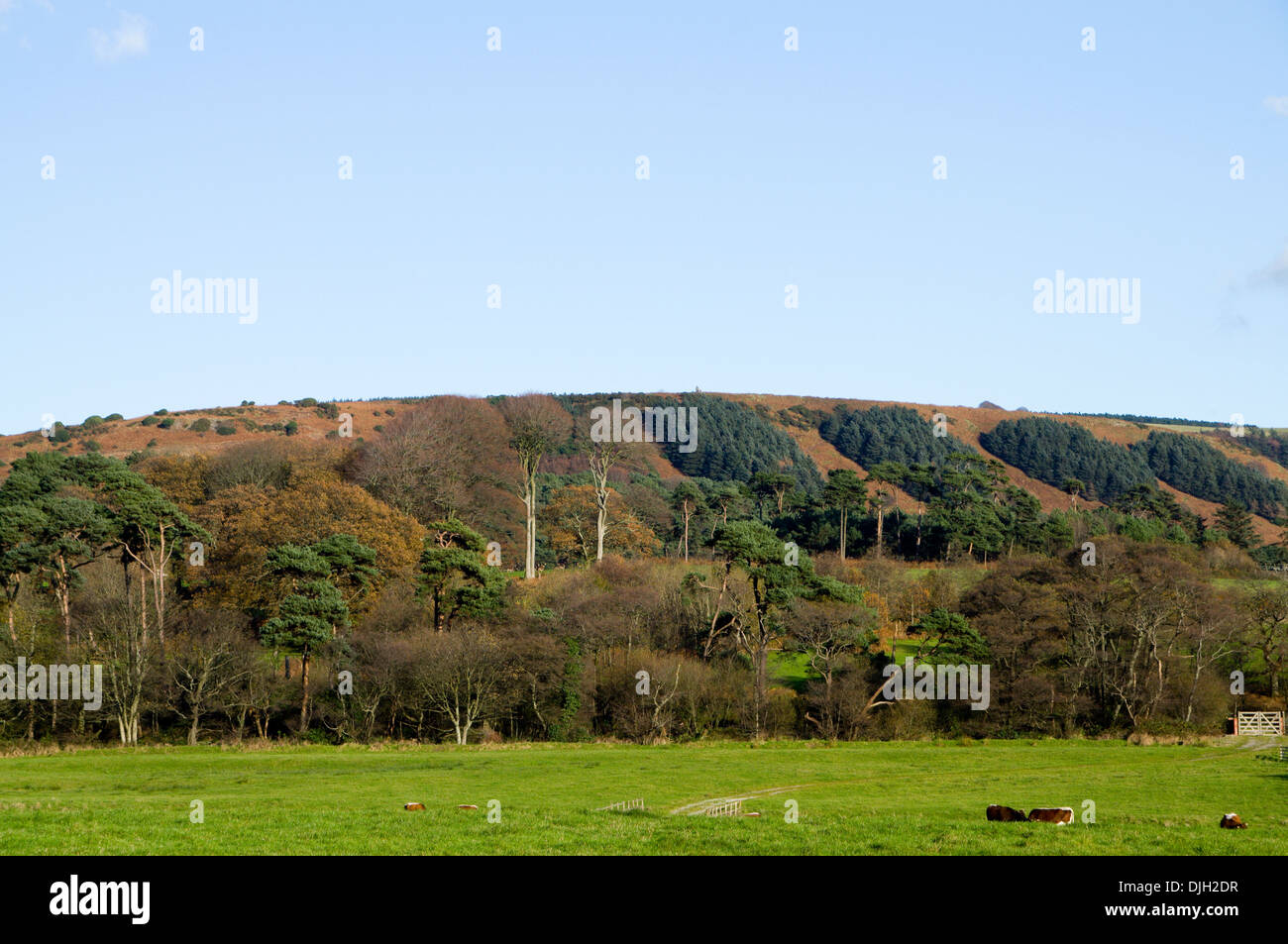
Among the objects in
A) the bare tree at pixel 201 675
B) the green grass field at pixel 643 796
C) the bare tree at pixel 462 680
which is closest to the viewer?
the green grass field at pixel 643 796

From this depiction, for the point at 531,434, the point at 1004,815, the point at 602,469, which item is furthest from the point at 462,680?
the point at 531,434

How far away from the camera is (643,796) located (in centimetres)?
3403

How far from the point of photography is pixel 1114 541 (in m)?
71.1

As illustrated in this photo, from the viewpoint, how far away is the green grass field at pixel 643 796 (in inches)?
829

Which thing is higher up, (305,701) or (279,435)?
(279,435)

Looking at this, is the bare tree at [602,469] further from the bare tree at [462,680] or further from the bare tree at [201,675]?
the bare tree at [201,675]

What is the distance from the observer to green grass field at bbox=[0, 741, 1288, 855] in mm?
21047

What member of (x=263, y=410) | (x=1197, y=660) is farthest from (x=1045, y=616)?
(x=263, y=410)

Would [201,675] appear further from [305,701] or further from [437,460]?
[437,460]

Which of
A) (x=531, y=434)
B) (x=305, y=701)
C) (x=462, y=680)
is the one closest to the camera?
(x=305, y=701)

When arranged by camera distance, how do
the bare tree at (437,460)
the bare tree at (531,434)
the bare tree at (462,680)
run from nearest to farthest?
the bare tree at (462,680) < the bare tree at (437,460) < the bare tree at (531,434)

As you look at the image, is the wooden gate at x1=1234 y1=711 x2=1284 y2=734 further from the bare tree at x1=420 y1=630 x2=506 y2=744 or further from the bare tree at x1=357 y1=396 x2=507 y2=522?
the bare tree at x1=357 y1=396 x2=507 y2=522

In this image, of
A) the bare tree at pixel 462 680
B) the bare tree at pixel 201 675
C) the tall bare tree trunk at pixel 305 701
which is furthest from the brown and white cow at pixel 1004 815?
the bare tree at pixel 201 675
